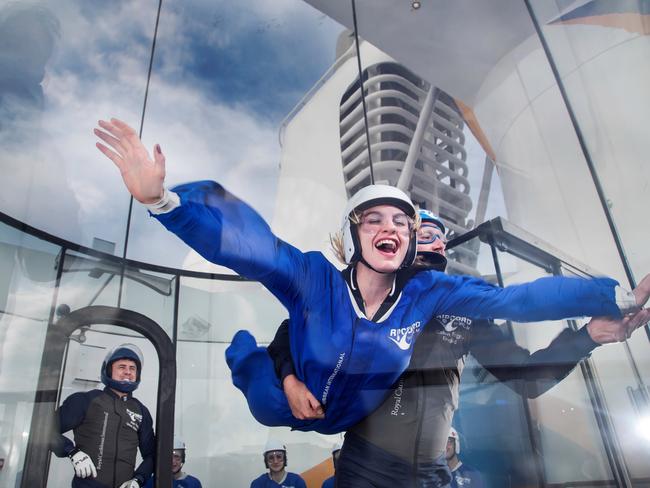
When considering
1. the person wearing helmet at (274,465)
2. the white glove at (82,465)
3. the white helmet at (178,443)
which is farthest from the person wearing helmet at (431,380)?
the white glove at (82,465)

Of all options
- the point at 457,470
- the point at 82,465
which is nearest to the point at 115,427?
the point at 82,465

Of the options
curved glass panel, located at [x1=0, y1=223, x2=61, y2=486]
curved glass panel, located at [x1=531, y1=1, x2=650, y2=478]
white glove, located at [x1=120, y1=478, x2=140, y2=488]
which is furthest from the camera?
curved glass panel, located at [x1=531, y1=1, x2=650, y2=478]

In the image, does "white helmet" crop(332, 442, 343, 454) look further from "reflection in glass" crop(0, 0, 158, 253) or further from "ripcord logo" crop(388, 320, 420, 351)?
"reflection in glass" crop(0, 0, 158, 253)

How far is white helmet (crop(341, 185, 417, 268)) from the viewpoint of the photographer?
1.00 metres

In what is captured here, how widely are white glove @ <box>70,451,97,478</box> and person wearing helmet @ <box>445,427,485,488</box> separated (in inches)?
30.1

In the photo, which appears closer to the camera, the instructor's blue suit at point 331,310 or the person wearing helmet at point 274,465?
the instructor's blue suit at point 331,310

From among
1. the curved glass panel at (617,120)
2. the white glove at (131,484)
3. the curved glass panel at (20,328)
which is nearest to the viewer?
the curved glass panel at (20,328)

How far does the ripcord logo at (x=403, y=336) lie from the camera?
3.07ft

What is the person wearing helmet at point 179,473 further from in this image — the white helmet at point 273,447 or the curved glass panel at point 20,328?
the curved glass panel at point 20,328

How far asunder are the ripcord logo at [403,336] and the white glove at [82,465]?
0.67 metres

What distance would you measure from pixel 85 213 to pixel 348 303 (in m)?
0.60

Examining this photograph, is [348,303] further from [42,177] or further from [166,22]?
[166,22]

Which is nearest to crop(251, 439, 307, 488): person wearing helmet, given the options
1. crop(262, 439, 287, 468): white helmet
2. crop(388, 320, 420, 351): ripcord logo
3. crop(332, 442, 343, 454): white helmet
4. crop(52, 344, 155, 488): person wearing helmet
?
crop(262, 439, 287, 468): white helmet

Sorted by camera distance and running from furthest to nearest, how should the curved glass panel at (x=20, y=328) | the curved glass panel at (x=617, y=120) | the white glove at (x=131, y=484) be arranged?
the curved glass panel at (x=617, y=120) < the white glove at (x=131, y=484) < the curved glass panel at (x=20, y=328)
